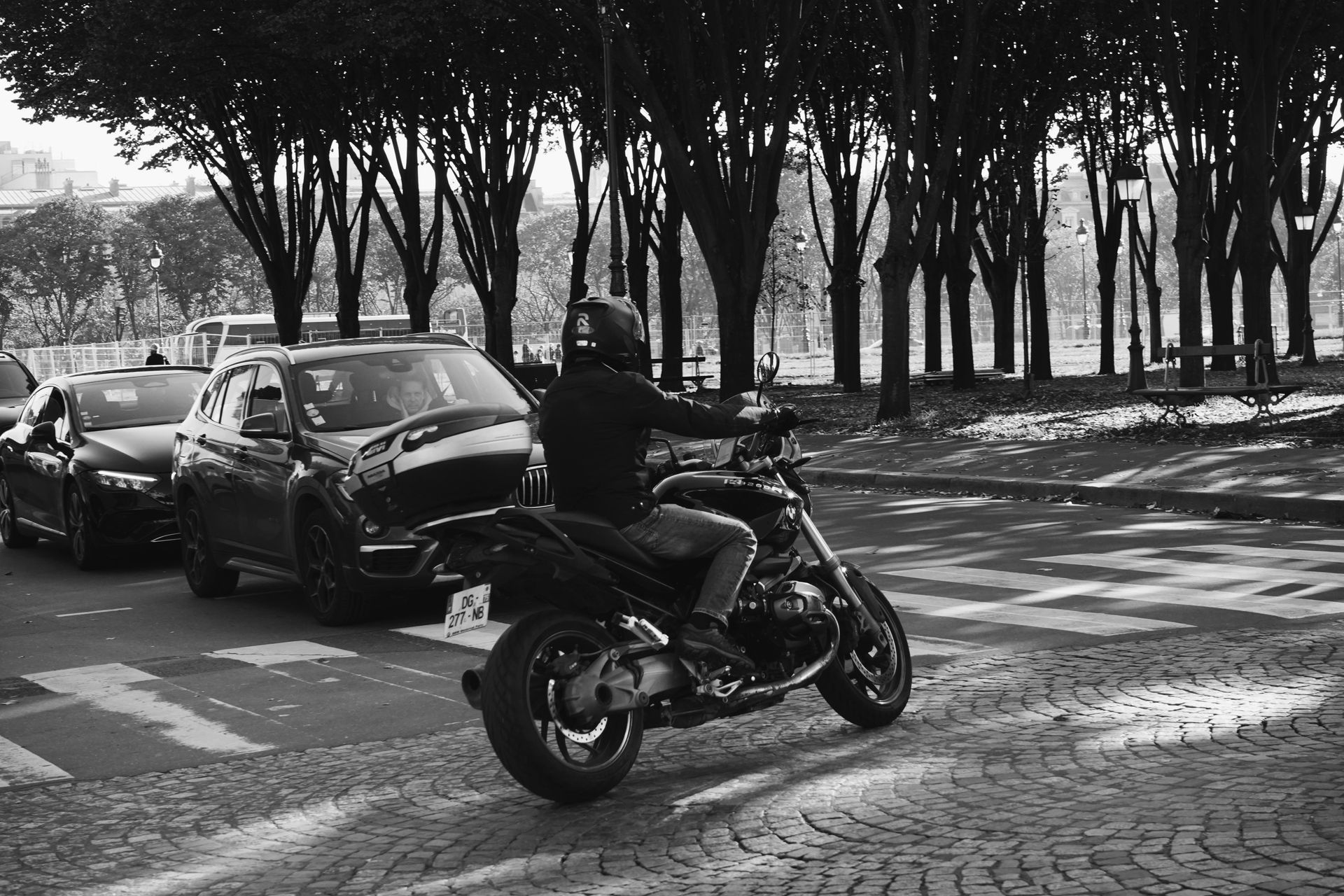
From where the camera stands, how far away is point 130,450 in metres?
13.5

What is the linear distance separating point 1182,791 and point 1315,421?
1530 cm

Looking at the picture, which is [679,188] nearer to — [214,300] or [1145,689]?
[1145,689]

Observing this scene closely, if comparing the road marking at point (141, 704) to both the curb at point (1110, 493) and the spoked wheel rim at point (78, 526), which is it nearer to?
the spoked wheel rim at point (78, 526)

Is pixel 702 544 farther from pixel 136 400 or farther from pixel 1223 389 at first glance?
pixel 1223 389

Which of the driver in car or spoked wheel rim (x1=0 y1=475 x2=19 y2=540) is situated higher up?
the driver in car

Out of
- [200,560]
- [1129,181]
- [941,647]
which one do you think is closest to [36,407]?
[200,560]

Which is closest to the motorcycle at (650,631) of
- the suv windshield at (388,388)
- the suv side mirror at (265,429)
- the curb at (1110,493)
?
the suv windshield at (388,388)

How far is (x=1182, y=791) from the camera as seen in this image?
5016 millimetres

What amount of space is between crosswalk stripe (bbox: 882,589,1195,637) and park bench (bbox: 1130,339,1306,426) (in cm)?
1111

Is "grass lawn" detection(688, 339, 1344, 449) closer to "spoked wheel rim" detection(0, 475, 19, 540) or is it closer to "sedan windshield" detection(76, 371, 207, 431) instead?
"sedan windshield" detection(76, 371, 207, 431)

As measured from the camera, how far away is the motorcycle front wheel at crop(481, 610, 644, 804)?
519 cm

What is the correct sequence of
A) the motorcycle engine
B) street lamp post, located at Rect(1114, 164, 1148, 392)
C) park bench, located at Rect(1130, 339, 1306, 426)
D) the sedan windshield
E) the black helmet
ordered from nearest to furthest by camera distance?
the black helmet, the motorcycle engine, the sedan windshield, park bench, located at Rect(1130, 339, 1306, 426), street lamp post, located at Rect(1114, 164, 1148, 392)

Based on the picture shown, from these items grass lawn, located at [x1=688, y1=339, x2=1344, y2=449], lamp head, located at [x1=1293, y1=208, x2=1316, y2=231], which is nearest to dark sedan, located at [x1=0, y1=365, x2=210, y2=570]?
grass lawn, located at [x1=688, y1=339, x2=1344, y2=449]

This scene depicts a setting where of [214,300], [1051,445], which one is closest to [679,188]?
[1051,445]
